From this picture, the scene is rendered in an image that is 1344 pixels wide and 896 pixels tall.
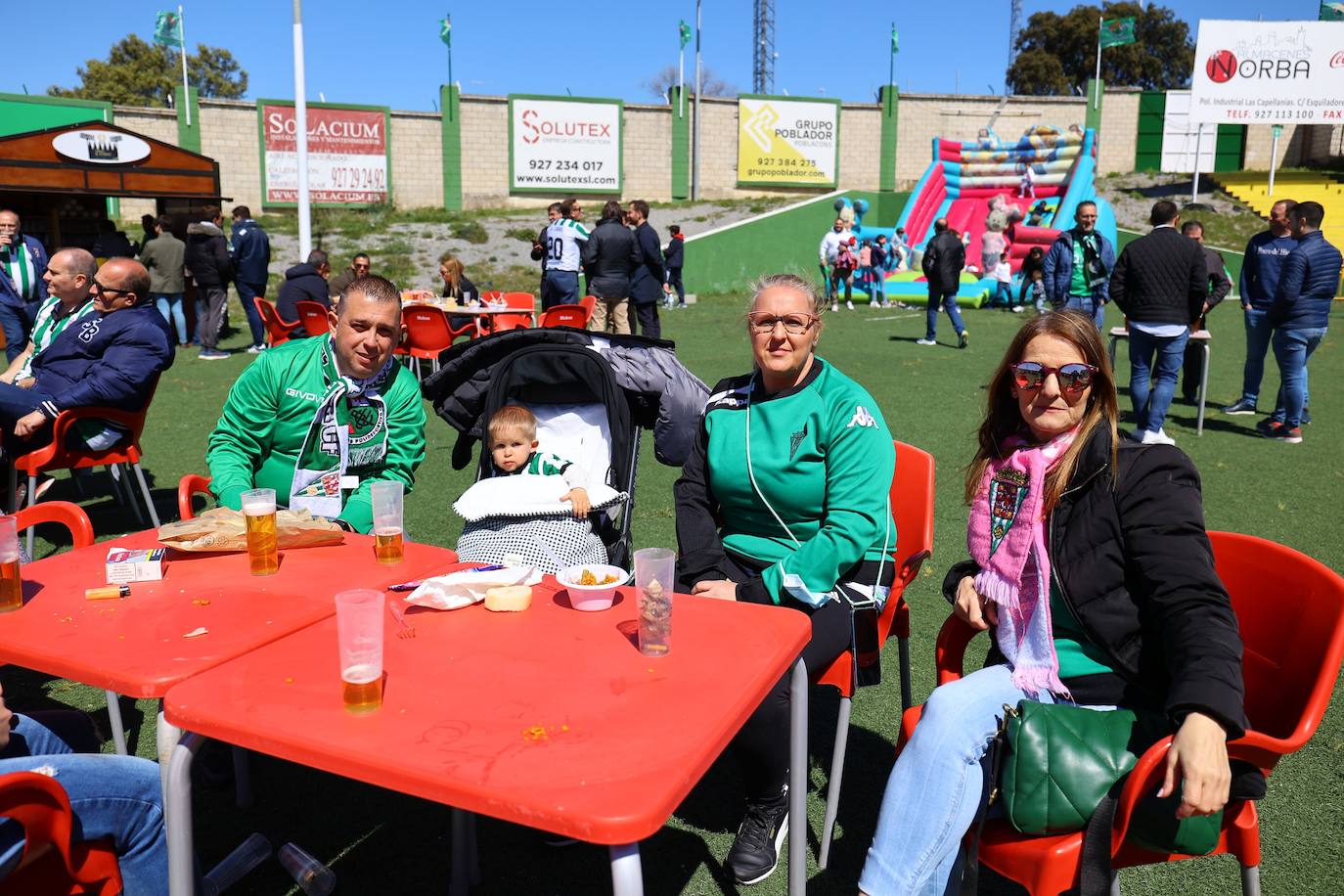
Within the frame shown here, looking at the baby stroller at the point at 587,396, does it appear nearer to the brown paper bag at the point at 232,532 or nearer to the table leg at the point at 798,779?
the brown paper bag at the point at 232,532

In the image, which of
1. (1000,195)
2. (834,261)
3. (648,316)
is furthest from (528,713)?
(1000,195)

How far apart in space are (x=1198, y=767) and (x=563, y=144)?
31.7 metres

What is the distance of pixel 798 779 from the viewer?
2158 millimetres

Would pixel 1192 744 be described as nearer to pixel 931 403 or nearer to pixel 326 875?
pixel 326 875

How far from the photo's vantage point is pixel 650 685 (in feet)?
5.82

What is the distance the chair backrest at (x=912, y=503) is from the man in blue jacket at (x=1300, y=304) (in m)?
6.29

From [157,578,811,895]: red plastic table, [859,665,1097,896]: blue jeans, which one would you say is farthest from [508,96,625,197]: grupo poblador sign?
[859,665,1097,896]: blue jeans

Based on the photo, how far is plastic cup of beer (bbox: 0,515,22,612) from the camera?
213 cm

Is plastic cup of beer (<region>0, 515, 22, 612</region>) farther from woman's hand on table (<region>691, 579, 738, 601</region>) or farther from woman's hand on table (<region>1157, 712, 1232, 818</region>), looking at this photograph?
woman's hand on table (<region>1157, 712, 1232, 818</region>)

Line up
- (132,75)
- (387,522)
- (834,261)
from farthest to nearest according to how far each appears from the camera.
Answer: (132,75)
(834,261)
(387,522)

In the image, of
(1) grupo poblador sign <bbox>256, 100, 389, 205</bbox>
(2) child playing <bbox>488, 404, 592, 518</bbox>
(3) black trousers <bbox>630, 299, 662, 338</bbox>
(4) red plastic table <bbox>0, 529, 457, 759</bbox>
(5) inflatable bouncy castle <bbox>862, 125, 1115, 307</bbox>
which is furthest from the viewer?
(1) grupo poblador sign <bbox>256, 100, 389, 205</bbox>

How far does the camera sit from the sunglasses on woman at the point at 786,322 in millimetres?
2801

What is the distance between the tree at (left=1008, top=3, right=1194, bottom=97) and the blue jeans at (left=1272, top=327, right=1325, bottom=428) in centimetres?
4910

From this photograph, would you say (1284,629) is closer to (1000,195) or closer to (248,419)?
(248,419)
